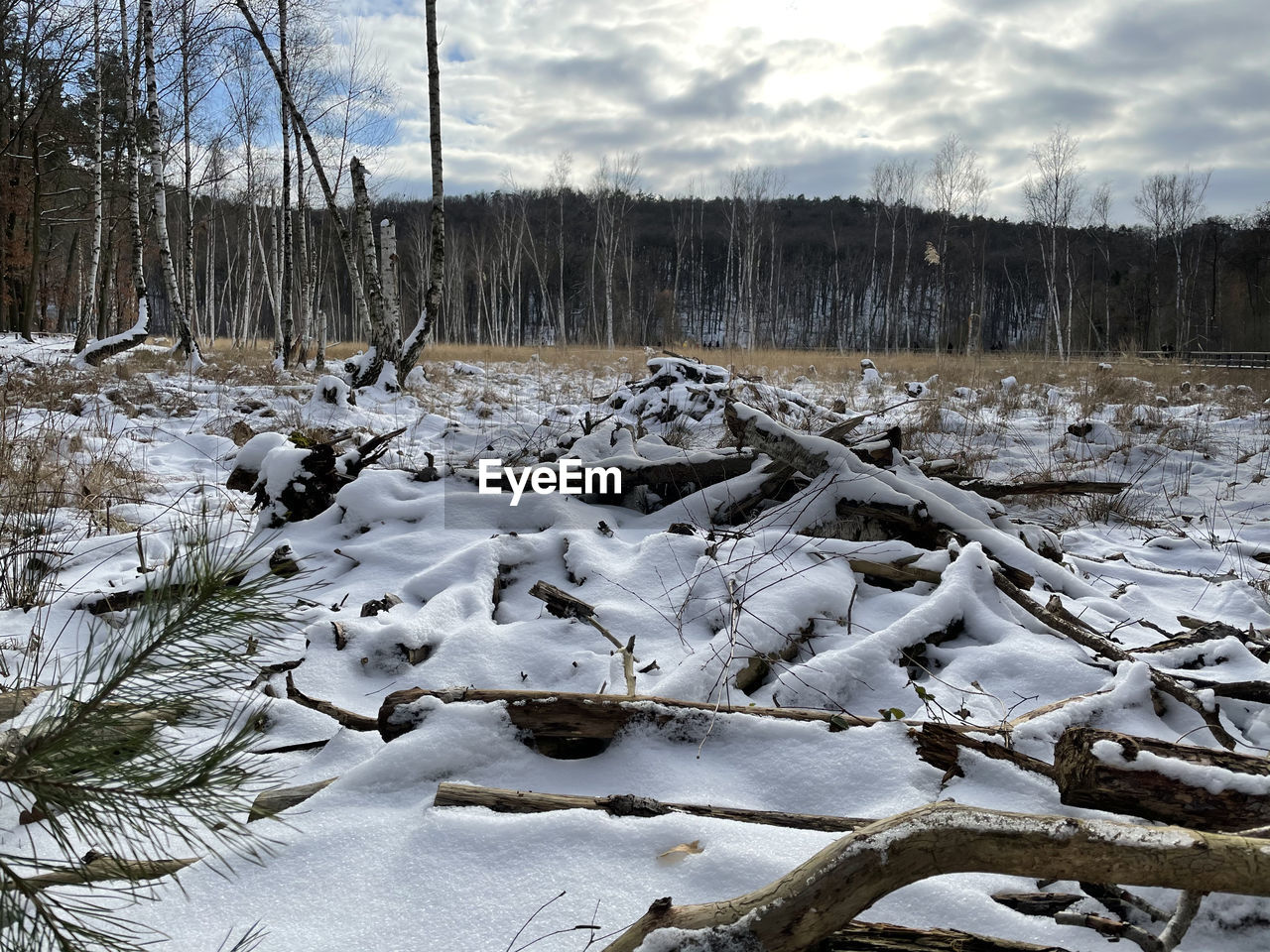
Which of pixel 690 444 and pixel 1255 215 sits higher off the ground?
pixel 1255 215

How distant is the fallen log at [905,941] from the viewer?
1010 millimetres

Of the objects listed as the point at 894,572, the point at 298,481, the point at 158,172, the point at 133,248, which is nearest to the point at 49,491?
the point at 298,481

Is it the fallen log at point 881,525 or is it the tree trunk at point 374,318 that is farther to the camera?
the tree trunk at point 374,318

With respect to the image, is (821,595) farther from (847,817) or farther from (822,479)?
(847,817)

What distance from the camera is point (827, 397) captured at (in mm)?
10781

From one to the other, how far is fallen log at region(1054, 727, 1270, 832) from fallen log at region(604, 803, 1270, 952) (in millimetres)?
235

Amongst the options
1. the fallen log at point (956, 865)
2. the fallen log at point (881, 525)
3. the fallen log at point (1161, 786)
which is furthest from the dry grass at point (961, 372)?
the fallen log at point (956, 865)

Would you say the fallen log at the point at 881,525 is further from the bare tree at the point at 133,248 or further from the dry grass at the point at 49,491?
the bare tree at the point at 133,248

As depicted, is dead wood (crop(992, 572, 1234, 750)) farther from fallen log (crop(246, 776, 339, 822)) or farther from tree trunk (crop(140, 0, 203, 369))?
tree trunk (crop(140, 0, 203, 369))

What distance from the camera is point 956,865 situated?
96 centimetres

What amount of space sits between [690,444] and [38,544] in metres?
4.08

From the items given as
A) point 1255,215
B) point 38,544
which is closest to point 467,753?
point 38,544

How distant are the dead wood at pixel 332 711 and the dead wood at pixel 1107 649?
→ 2.16 meters

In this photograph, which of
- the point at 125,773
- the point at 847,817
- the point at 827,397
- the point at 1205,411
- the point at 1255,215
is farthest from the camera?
the point at 1255,215
